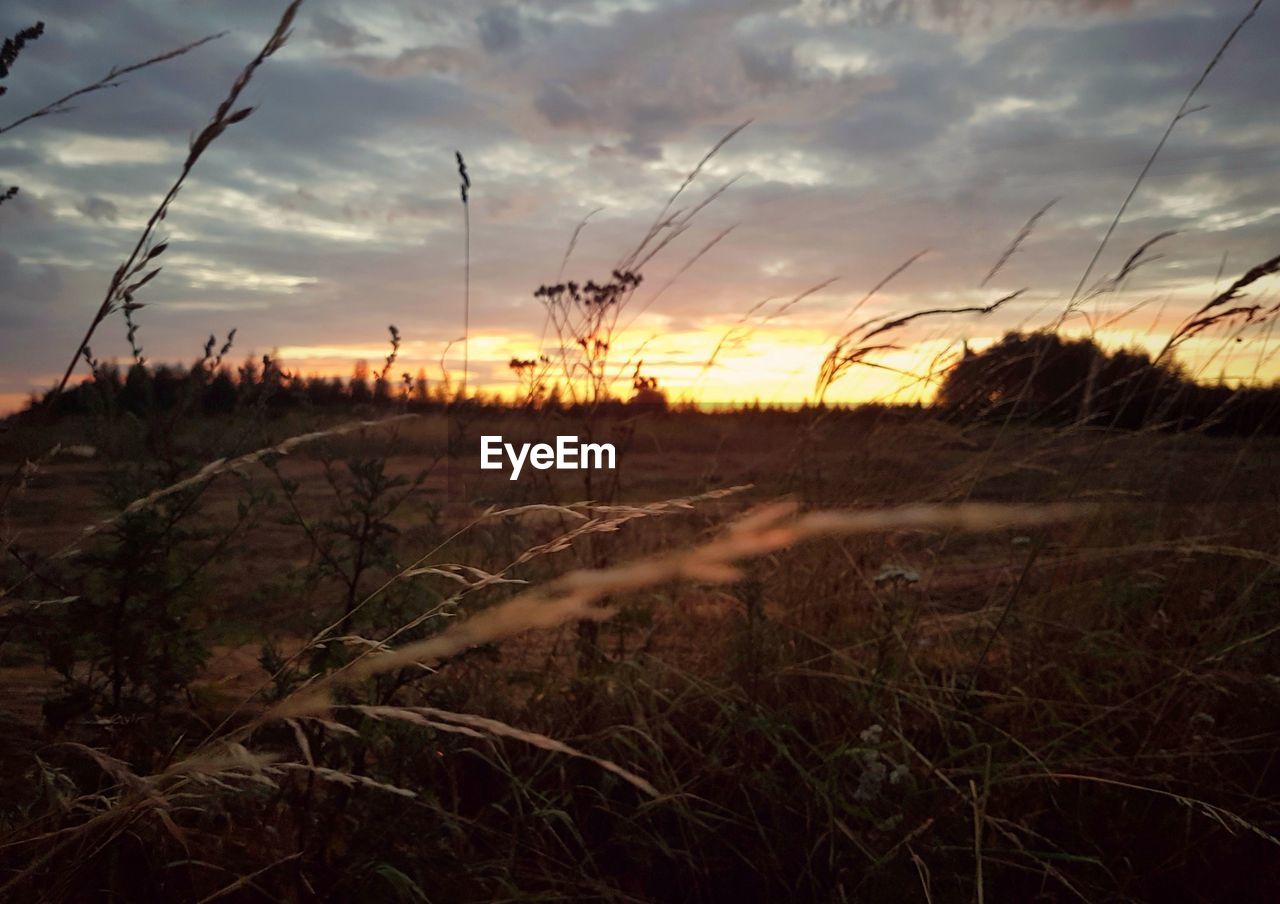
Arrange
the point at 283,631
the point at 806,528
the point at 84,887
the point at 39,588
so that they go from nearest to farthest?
the point at 806,528 → the point at 84,887 → the point at 39,588 → the point at 283,631

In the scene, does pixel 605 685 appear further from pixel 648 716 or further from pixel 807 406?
pixel 807 406

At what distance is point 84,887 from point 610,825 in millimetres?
965

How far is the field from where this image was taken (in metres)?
1.28

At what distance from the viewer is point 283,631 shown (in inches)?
112

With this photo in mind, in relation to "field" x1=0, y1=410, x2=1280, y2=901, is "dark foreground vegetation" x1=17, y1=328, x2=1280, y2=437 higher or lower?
higher

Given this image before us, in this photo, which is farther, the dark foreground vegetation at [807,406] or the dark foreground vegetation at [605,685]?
the dark foreground vegetation at [807,406]

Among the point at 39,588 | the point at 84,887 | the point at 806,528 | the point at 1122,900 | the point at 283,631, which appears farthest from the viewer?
the point at 283,631

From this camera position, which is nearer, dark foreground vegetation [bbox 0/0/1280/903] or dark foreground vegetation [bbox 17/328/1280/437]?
dark foreground vegetation [bbox 0/0/1280/903]

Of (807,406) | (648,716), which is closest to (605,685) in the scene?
(648,716)

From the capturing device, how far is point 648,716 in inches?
86.7

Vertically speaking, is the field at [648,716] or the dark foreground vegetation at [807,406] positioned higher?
the dark foreground vegetation at [807,406]

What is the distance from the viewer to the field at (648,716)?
4.20ft

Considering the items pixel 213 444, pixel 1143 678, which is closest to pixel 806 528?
pixel 213 444

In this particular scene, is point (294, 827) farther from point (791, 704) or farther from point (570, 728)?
point (791, 704)
